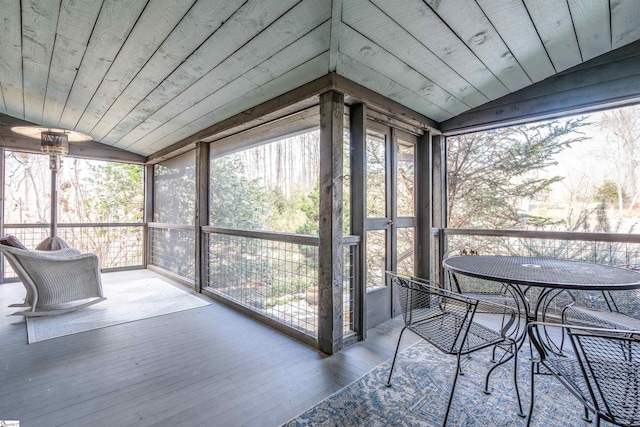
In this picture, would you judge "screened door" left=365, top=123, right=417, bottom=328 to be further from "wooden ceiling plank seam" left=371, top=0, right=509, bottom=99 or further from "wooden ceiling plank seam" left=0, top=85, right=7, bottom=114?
"wooden ceiling plank seam" left=0, top=85, right=7, bottom=114

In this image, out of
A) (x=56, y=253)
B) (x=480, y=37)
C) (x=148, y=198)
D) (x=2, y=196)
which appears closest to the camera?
(x=480, y=37)

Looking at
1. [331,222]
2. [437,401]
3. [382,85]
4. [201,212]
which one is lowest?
[437,401]

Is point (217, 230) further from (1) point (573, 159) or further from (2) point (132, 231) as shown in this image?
(1) point (573, 159)

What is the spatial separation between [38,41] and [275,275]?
265cm

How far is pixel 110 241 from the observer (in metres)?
5.54

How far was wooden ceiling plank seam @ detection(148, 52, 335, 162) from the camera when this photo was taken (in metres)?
2.19

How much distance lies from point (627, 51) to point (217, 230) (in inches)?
168

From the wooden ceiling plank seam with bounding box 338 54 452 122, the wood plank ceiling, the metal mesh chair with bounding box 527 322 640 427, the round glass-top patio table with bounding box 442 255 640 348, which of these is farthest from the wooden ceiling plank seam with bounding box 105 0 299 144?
the metal mesh chair with bounding box 527 322 640 427

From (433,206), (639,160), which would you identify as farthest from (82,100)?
(639,160)

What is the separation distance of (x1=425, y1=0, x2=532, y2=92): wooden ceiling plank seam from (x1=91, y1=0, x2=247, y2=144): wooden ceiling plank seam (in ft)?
3.92

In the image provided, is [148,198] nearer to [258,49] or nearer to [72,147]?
[72,147]

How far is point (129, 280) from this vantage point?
183 inches

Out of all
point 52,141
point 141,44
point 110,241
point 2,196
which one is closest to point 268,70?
point 141,44

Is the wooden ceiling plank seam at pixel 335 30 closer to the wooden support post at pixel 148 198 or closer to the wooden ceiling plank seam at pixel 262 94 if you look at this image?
the wooden ceiling plank seam at pixel 262 94
